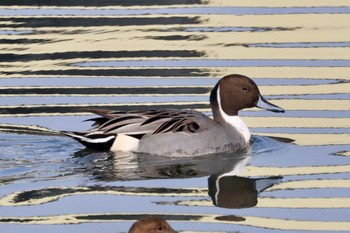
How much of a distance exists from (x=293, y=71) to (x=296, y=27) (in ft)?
6.16

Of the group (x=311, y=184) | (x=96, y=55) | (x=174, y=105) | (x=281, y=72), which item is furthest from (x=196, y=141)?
(x=96, y=55)

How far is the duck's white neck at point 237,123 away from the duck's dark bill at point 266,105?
211 mm

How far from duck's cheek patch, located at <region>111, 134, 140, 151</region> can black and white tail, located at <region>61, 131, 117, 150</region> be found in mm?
34

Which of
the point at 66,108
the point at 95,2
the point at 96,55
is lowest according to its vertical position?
the point at 66,108

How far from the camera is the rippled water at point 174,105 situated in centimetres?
1030

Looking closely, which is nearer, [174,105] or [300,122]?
[300,122]

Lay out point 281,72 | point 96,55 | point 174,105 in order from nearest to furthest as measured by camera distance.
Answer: point 174,105, point 281,72, point 96,55

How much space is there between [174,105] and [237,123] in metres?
0.82

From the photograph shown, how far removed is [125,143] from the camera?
12.5 meters

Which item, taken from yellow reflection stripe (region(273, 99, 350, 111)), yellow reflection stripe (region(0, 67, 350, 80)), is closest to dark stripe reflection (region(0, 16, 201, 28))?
yellow reflection stripe (region(0, 67, 350, 80))

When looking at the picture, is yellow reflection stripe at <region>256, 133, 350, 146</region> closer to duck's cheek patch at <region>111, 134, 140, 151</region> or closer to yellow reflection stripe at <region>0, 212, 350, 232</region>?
duck's cheek patch at <region>111, 134, 140, 151</region>

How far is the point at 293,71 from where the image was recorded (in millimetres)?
14562

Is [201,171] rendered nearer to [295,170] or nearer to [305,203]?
[295,170]

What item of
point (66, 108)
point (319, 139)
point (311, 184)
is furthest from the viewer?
point (66, 108)
